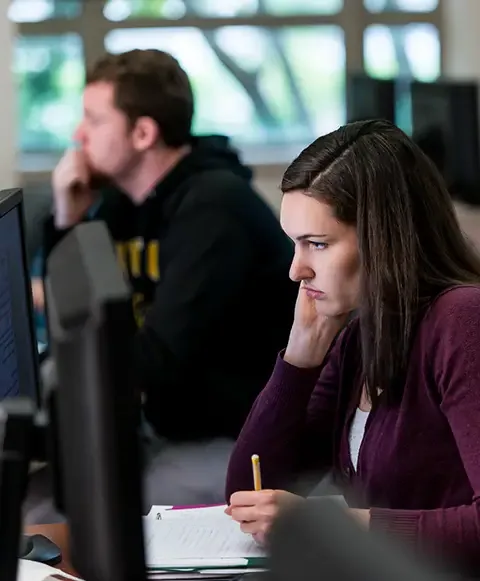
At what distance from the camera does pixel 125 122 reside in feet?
7.84

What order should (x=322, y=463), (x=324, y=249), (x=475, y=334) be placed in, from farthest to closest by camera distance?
(x=322, y=463) < (x=324, y=249) < (x=475, y=334)

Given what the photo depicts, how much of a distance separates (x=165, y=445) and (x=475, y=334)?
3.12ft

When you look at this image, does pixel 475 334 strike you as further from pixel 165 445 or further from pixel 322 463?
pixel 165 445

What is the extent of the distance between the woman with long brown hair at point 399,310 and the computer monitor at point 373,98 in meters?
2.60

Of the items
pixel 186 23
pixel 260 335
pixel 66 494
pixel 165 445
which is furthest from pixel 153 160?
pixel 186 23

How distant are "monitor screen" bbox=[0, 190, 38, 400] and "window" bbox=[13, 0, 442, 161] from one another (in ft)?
10.6

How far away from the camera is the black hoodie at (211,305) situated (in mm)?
2125

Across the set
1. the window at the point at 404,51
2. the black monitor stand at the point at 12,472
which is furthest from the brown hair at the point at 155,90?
the window at the point at 404,51

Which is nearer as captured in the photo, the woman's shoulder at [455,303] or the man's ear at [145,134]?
the woman's shoulder at [455,303]

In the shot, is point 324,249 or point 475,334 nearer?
point 475,334

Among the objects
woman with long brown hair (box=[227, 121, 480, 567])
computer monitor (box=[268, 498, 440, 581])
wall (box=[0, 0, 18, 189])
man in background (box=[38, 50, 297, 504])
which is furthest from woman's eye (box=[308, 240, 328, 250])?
wall (box=[0, 0, 18, 189])

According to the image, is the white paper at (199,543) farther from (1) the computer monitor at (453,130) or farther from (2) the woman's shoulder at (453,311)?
(1) the computer monitor at (453,130)

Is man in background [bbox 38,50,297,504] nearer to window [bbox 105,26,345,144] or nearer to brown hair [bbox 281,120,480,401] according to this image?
brown hair [bbox 281,120,480,401]

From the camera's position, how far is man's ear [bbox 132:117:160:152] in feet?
7.77
